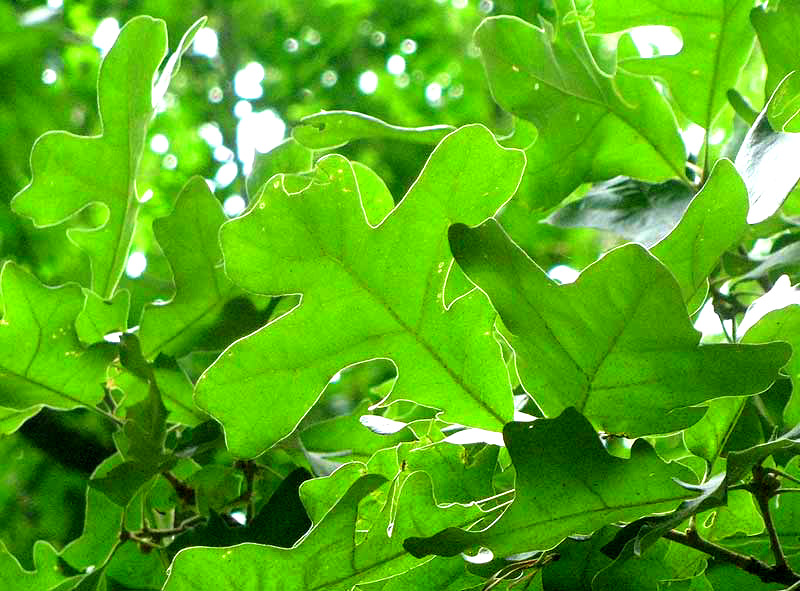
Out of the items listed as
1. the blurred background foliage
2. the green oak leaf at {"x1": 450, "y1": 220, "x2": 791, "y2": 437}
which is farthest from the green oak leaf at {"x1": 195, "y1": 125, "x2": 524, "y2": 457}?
the blurred background foliage

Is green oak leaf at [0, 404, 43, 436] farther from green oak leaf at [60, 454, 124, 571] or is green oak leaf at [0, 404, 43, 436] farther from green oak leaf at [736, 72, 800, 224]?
green oak leaf at [736, 72, 800, 224]

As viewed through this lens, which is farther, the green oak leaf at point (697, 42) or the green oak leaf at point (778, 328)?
the green oak leaf at point (697, 42)

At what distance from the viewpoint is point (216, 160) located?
236cm

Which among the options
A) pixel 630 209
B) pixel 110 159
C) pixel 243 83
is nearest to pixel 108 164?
pixel 110 159

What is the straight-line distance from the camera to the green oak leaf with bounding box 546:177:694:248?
2.79 feet

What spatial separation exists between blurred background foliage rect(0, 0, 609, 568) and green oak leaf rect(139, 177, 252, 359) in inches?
34.4

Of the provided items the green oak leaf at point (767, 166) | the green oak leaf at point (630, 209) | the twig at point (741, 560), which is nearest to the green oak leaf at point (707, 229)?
the green oak leaf at point (767, 166)

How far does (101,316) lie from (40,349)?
0.24ft

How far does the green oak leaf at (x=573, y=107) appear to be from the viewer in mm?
842

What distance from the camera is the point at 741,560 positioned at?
0.58 meters

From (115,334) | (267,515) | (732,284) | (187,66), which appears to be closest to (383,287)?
(267,515)

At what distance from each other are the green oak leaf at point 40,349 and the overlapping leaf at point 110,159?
0.10 metres

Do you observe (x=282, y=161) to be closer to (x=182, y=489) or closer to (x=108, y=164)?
(x=108, y=164)

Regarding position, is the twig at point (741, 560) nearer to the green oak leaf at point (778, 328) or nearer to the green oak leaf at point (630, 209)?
the green oak leaf at point (778, 328)
